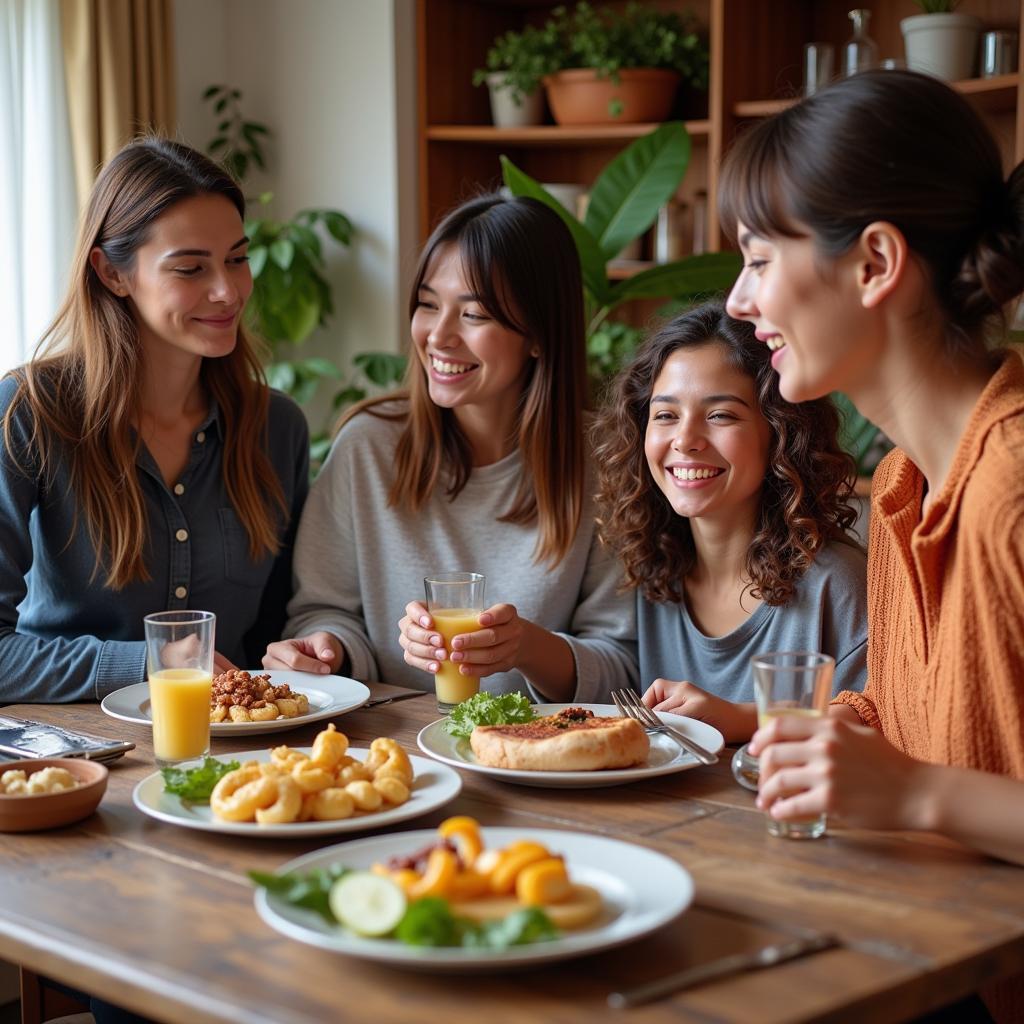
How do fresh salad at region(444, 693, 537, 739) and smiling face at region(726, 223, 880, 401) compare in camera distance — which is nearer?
smiling face at region(726, 223, 880, 401)

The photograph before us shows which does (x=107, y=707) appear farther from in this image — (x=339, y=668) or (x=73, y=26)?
(x=73, y=26)

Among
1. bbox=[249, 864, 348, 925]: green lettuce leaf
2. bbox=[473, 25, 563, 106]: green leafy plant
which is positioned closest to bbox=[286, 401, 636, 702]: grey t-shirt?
bbox=[249, 864, 348, 925]: green lettuce leaf

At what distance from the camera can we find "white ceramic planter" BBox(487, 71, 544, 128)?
4605 mm

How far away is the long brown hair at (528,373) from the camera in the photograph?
2584 millimetres

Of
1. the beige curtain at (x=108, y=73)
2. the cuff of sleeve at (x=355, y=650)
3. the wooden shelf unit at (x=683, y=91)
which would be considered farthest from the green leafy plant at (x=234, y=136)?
the cuff of sleeve at (x=355, y=650)

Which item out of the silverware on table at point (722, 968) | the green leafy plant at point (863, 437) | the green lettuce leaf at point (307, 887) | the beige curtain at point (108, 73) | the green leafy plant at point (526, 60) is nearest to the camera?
the silverware on table at point (722, 968)

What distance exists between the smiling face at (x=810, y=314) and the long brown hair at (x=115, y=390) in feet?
4.14

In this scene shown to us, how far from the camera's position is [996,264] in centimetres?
149

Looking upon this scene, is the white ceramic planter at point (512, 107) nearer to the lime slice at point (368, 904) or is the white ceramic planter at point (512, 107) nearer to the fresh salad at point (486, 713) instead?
the fresh salad at point (486, 713)

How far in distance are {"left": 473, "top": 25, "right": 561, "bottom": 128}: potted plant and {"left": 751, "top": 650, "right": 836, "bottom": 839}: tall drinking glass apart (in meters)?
3.39

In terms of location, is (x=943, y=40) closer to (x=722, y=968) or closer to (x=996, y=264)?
(x=996, y=264)

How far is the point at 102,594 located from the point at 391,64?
2.65 m

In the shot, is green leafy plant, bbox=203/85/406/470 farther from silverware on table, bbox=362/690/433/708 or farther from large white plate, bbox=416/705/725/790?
large white plate, bbox=416/705/725/790

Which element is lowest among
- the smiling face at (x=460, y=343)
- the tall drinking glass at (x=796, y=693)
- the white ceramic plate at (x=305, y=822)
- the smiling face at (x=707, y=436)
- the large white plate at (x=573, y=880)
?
the white ceramic plate at (x=305, y=822)
